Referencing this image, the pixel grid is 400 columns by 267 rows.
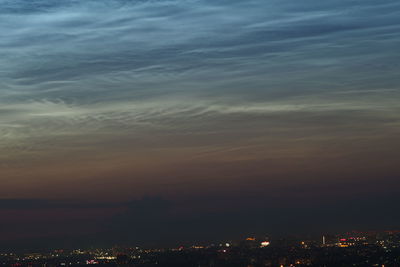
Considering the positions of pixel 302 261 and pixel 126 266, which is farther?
pixel 126 266

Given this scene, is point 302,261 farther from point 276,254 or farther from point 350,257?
point 276,254

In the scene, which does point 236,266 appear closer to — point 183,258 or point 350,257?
point 350,257

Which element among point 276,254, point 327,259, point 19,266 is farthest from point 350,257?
point 19,266

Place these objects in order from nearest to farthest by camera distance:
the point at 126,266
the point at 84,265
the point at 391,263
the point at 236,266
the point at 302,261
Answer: the point at 391,263
the point at 236,266
the point at 302,261
the point at 126,266
the point at 84,265

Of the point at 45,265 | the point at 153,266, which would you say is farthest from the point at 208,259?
the point at 45,265

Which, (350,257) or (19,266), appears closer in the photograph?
(350,257)

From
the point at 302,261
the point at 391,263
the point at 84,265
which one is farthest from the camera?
the point at 84,265

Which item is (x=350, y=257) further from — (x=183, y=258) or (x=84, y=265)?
(x=84, y=265)

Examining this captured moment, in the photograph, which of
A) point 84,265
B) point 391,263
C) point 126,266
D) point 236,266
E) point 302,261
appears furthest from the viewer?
point 84,265
